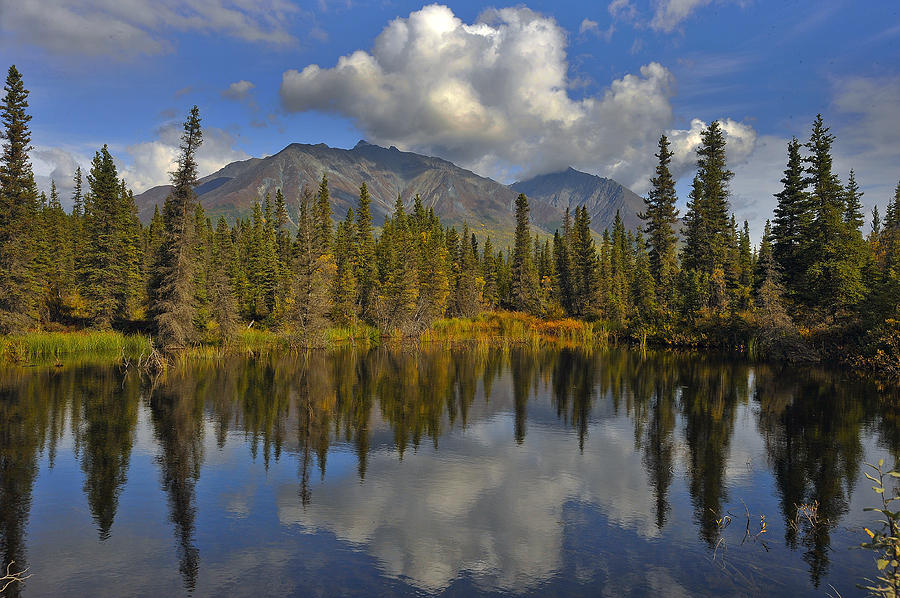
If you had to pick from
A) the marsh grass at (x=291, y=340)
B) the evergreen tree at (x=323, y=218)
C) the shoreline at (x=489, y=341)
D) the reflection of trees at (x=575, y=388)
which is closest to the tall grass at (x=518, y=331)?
the marsh grass at (x=291, y=340)

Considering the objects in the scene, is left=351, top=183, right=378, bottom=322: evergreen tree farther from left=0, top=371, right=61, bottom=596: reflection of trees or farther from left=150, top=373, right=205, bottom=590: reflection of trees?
left=0, top=371, right=61, bottom=596: reflection of trees

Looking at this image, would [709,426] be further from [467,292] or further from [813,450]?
[467,292]

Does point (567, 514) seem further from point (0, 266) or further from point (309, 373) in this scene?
point (0, 266)

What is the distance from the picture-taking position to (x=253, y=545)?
12.3m

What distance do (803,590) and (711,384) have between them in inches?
1027

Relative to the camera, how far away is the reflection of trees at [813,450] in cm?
1288


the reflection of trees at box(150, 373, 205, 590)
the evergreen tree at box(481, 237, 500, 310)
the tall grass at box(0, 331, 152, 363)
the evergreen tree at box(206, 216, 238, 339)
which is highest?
the evergreen tree at box(481, 237, 500, 310)

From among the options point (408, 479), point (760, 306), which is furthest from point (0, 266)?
point (760, 306)

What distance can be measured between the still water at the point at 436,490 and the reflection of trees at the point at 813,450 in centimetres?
10

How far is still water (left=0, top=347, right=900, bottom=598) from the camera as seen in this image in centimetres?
1094

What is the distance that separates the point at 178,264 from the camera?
4378 cm

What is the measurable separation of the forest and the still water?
15045 millimetres

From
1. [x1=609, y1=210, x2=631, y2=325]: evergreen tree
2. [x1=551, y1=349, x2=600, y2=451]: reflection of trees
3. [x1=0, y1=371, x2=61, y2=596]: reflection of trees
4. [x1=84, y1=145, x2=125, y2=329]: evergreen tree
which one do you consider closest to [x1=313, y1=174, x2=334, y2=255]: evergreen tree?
[x1=84, y1=145, x2=125, y2=329]: evergreen tree

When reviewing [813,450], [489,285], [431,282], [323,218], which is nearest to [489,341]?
[431,282]
